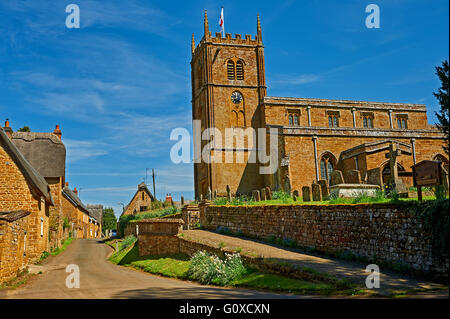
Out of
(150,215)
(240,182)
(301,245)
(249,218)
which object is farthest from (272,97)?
(301,245)

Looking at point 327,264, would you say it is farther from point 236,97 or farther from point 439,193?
point 236,97

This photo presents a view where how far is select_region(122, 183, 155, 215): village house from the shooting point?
182 ft

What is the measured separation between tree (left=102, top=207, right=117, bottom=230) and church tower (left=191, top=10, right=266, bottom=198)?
5904 centimetres

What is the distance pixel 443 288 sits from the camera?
8750 millimetres

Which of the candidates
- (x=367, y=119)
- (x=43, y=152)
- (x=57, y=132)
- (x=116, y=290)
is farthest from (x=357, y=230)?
(x=367, y=119)

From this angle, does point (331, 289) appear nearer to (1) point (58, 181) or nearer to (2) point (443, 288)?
(2) point (443, 288)

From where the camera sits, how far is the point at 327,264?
12.1m

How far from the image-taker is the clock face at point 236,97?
142ft

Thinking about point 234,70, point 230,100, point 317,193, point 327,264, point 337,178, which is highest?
point 234,70

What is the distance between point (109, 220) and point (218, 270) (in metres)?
92.3

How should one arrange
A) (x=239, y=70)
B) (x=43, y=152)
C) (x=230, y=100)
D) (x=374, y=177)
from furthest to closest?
(x=239, y=70), (x=230, y=100), (x=43, y=152), (x=374, y=177)

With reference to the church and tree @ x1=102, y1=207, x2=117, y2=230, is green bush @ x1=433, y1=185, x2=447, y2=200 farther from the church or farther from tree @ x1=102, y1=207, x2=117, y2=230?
tree @ x1=102, y1=207, x2=117, y2=230

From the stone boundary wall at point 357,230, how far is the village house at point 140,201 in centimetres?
3881

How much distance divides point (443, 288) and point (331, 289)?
2.34 m
